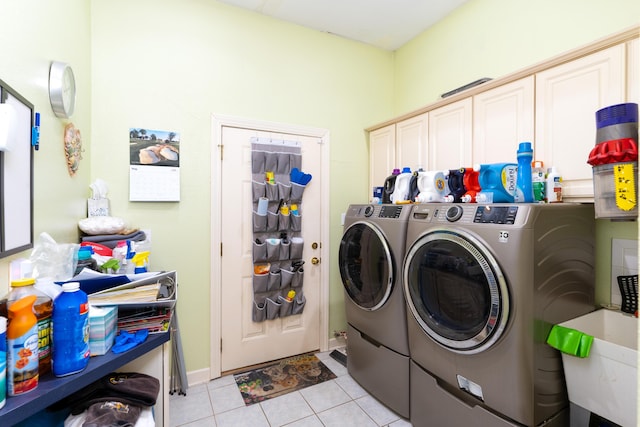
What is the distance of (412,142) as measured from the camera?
2.36 metres

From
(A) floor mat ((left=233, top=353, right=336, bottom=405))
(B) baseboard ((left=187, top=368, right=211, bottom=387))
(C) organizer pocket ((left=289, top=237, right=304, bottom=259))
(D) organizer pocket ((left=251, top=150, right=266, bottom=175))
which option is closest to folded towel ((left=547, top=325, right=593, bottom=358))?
(A) floor mat ((left=233, top=353, right=336, bottom=405))

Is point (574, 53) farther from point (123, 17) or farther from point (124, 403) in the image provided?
point (123, 17)

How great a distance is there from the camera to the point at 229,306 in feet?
7.73

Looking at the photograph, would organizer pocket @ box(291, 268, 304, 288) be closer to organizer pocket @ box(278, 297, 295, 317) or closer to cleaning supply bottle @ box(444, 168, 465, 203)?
organizer pocket @ box(278, 297, 295, 317)

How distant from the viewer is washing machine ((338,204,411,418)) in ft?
5.95

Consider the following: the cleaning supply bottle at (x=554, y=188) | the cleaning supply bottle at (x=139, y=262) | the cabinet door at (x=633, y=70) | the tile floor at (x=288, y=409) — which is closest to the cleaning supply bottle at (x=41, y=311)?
the cleaning supply bottle at (x=139, y=262)

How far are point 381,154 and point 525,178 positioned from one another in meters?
1.39

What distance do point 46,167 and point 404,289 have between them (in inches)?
73.3

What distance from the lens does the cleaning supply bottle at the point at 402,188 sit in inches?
80.5

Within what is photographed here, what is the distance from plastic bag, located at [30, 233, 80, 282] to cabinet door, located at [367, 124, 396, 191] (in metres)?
2.26

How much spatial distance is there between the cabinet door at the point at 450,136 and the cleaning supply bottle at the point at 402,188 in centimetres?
30

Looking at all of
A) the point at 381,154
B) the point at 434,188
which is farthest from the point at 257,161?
the point at 434,188

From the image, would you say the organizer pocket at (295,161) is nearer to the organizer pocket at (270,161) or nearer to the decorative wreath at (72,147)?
the organizer pocket at (270,161)

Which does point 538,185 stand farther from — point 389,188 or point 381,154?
point 381,154
